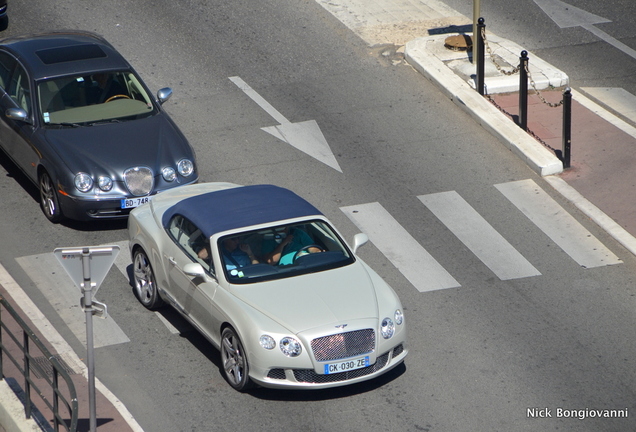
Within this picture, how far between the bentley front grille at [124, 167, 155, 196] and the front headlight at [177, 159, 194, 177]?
0.42m

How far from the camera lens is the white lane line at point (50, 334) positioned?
9469 mm

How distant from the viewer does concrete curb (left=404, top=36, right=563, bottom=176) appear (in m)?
15.1

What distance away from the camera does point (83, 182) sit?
12.6 metres

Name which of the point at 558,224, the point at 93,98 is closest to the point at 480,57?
the point at 558,224

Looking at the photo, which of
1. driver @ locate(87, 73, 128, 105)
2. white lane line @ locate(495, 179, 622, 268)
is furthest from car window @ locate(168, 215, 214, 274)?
white lane line @ locate(495, 179, 622, 268)

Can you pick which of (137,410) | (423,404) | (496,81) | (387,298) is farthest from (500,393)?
(496,81)

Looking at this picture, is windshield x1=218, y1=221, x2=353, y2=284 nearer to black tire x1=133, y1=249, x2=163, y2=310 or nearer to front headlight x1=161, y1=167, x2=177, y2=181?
black tire x1=133, y1=249, x2=163, y2=310

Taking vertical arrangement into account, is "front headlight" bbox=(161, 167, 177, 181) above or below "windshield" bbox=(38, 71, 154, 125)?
below

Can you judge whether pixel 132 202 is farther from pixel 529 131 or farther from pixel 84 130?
pixel 529 131

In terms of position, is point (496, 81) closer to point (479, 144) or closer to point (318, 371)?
point (479, 144)

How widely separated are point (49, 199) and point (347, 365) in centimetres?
564

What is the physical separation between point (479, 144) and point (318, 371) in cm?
755

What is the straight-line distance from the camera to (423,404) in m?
9.60

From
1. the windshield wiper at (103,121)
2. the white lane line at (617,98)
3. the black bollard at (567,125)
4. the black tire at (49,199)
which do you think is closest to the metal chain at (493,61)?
the white lane line at (617,98)
